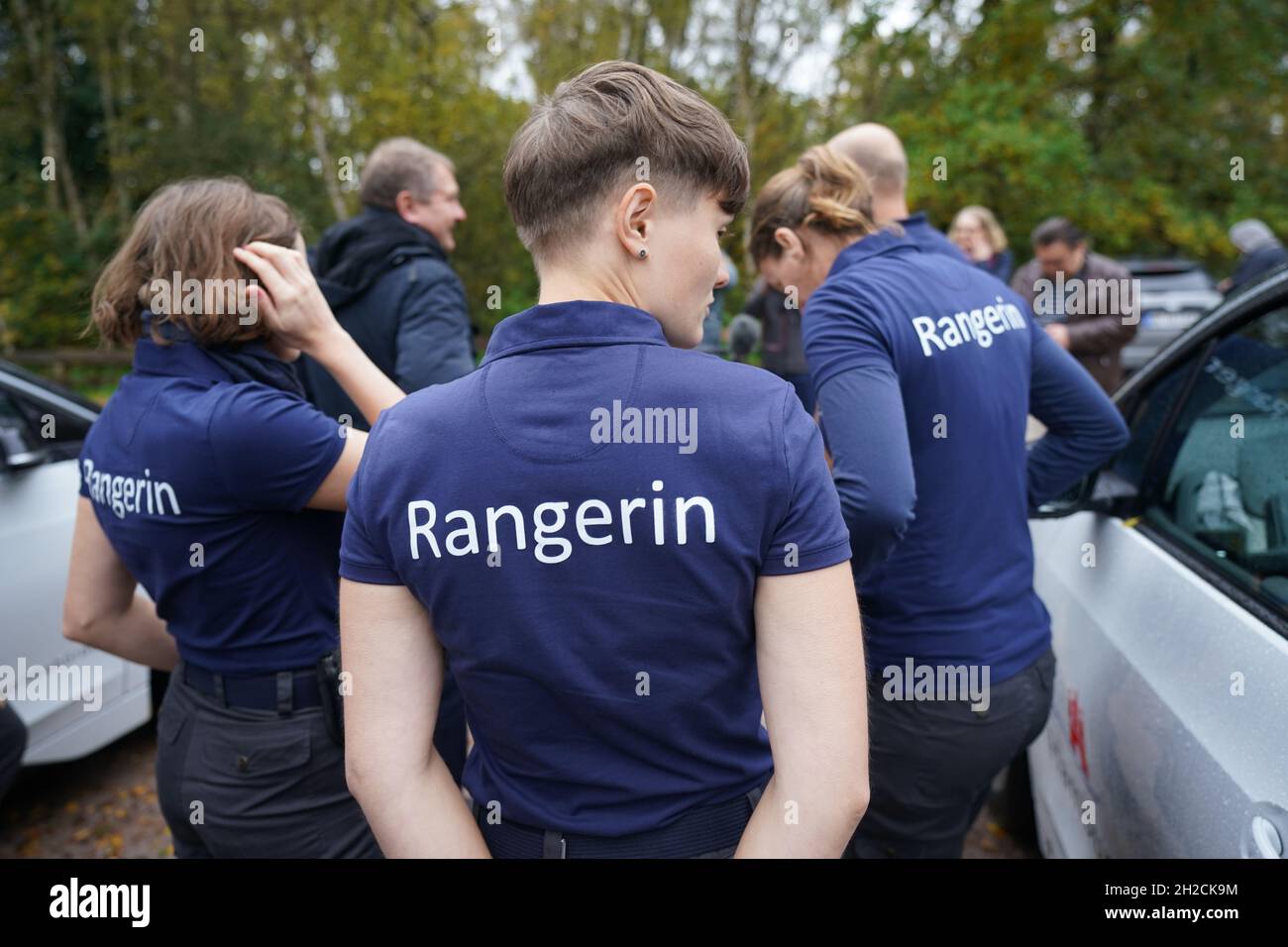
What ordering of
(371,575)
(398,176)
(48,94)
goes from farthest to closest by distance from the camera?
1. (48,94)
2. (398,176)
3. (371,575)

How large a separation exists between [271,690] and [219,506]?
37 centimetres

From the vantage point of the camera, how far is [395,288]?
3.15 m

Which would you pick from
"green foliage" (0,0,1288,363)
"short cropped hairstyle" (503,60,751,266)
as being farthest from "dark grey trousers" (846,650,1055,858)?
"green foliage" (0,0,1288,363)

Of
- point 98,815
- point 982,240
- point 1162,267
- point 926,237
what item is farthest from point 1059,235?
point 1162,267

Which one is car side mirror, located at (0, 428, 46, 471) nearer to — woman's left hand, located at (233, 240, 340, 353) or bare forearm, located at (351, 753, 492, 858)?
woman's left hand, located at (233, 240, 340, 353)

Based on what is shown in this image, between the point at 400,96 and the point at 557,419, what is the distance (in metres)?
11.6

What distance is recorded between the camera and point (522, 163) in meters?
1.18

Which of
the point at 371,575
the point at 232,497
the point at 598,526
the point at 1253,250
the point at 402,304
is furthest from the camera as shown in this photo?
the point at 1253,250

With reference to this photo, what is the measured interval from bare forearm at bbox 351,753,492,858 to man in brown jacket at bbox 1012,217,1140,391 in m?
5.01

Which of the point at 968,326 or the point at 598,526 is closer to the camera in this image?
the point at 598,526

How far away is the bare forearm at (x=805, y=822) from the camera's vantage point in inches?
45.5

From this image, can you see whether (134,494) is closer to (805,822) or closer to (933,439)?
(805,822)

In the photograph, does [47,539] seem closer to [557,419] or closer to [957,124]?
[557,419]

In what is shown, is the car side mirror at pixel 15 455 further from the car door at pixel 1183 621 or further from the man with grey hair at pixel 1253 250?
the man with grey hair at pixel 1253 250
